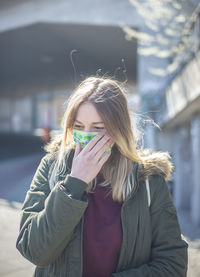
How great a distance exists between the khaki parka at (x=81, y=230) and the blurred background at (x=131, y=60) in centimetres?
57

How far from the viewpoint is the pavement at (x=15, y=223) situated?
3449 millimetres

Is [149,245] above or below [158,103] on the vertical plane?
below

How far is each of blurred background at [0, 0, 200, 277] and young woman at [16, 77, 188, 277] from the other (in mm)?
372

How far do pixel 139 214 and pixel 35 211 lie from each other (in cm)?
54

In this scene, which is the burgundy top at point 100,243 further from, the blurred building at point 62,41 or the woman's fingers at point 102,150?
the blurred building at point 62,41

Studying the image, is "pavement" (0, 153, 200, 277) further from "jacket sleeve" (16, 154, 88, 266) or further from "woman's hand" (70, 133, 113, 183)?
"woman's hand" (70, 133, 113, 183)

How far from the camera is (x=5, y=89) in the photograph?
3478 centimetres

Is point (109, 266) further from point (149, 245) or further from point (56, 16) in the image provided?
point (56, 16)

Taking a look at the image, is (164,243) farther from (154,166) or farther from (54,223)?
(54,223)

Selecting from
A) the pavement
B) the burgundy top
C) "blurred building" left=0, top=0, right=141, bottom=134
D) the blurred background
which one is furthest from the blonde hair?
the pavement

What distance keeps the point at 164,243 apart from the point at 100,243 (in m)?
0.34

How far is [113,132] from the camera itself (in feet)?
5.50

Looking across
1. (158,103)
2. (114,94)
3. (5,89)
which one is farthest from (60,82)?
(114,94)

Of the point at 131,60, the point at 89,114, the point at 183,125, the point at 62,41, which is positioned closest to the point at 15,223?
the point at 89,114
